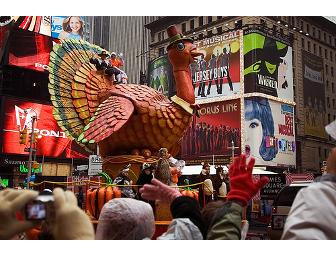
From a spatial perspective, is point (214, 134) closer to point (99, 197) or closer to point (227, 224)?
point (99, 197)

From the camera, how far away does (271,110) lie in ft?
69.3

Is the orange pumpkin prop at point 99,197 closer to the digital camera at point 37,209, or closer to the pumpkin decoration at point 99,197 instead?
the pumpkin decoration at point 99,197

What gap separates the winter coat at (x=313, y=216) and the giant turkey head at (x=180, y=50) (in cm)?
388

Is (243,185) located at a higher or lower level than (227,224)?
higher

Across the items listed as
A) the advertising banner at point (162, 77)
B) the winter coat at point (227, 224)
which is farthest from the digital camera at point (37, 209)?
the advertising banner at point (162, 77)

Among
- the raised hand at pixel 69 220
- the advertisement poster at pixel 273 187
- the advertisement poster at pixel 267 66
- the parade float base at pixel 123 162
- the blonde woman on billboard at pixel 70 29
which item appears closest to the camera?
the raised hand at pixel 69 220

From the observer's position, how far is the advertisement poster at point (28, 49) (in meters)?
21.7

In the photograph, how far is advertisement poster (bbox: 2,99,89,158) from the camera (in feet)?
70.2

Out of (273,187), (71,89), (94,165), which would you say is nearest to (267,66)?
(273,187)

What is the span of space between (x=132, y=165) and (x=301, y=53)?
1613 centimetres

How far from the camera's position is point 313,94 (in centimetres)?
1867

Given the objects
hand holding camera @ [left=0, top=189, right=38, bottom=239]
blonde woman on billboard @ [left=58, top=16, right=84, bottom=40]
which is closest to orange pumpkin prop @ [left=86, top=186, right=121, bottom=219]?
hand holding camera @ [left=0, top=189, right=38, bottom=239]

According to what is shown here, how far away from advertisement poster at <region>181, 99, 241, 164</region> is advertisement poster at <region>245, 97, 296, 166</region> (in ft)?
4.45

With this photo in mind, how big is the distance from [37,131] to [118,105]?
18.7m
